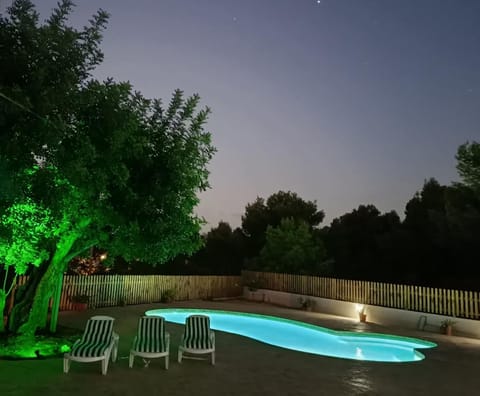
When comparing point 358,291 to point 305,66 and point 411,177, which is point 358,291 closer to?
point 305,66

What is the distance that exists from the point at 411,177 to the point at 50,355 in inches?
972

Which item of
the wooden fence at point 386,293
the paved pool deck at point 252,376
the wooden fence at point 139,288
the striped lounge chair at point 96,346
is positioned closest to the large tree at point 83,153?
the striped lounge chair at point 96,346

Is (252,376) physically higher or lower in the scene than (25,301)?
lower

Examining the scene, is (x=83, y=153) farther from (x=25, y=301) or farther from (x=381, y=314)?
(x=381, y=314)

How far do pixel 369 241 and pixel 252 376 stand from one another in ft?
78.2

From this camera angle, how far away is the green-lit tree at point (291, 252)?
23688 millimetres

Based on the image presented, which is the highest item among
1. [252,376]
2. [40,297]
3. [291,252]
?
[291,252]

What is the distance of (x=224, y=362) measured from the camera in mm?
8062

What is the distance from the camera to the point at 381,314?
15.5m

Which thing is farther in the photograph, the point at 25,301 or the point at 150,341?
the point at 25,301

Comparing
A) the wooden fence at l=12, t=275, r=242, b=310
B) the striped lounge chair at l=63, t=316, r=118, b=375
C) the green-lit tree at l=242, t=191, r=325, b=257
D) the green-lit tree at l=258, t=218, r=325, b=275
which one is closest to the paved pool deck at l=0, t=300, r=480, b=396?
the striped lounge chair at l=63, t=316, r=118, b=375

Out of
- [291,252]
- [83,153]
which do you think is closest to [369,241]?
[291,252]

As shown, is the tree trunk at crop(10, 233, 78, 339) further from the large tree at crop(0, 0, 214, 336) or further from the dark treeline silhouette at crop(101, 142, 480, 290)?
the dark treeline silhouette at crop(101, 142, 480, 290)

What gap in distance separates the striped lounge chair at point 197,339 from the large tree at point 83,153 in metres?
1.88
